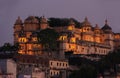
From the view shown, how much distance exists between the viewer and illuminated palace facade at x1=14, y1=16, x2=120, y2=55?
4466 inches

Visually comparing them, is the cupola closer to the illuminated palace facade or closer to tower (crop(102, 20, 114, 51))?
the illuminated palace facade

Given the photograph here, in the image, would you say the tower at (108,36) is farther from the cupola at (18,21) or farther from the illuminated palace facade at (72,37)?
the cupola at (18,21)

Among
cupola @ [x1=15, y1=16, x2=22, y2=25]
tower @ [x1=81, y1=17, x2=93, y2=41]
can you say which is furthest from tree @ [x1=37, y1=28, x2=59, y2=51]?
tower @ [x1=81, y1=17, x2=93, y2=41]

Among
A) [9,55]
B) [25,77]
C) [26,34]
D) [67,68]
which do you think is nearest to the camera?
[25,77]

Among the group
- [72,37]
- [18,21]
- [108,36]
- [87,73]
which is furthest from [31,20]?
[87,73]

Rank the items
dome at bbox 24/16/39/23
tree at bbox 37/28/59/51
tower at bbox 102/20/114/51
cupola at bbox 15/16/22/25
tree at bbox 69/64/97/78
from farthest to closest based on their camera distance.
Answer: tower at bbox 102/20/114/51
cupola at bbox 15/16/22/25
dome at bbox 24/16/39/23
tree at bbox 37/28/59/51
tree at bbox 69/64/97/78

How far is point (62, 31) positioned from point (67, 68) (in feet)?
57.2

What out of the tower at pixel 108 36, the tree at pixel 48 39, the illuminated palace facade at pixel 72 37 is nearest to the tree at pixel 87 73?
the tree at pixel 48 39

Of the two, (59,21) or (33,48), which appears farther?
(59,21)

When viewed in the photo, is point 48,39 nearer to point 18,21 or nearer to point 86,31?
point 18,21

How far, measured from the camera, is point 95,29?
12469 centimetres

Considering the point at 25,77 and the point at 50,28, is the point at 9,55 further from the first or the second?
the point at 50,28

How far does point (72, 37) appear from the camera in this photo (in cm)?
11538

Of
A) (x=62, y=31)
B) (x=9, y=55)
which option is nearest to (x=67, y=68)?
(x=9, y=55)
